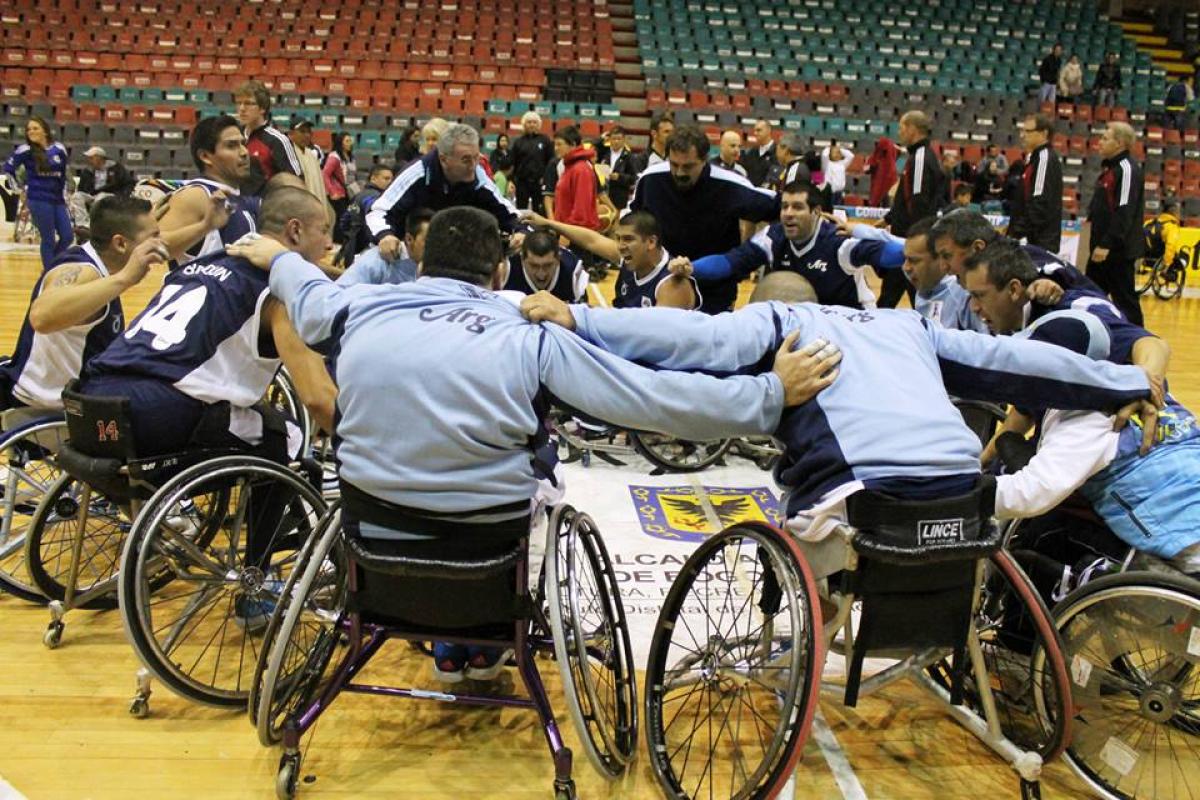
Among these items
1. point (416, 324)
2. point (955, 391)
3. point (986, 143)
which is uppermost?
point (416, 324)

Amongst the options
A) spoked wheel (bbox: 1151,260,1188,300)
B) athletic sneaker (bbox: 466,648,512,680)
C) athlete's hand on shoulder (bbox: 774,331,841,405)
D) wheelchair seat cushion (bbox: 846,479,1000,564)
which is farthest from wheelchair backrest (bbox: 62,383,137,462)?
spoked wheel (bbox: 1151,260,1188,300)

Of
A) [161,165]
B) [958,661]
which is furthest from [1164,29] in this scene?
[958,661]

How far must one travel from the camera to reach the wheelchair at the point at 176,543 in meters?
2.22

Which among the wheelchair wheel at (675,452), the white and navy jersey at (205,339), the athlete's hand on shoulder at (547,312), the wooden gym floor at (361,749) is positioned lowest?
the wheelchair wheel at (675,452)

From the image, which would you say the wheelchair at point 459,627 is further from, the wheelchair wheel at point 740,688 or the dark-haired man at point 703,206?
the dark-haired man at point 703,206

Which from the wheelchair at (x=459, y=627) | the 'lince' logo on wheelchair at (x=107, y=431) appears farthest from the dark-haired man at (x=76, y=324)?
the wheelchair at (x=459, y=627)

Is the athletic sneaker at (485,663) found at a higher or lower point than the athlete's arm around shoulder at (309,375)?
lower

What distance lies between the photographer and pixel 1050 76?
59.8 ft

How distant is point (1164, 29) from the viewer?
23.3m

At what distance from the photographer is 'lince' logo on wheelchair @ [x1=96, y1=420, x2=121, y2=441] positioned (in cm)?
240

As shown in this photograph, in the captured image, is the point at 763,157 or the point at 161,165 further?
the point at 161,165

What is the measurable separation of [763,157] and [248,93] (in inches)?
255

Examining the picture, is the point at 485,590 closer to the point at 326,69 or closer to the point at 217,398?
the point at 217,398

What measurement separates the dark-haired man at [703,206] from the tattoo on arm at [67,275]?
2.53 m
